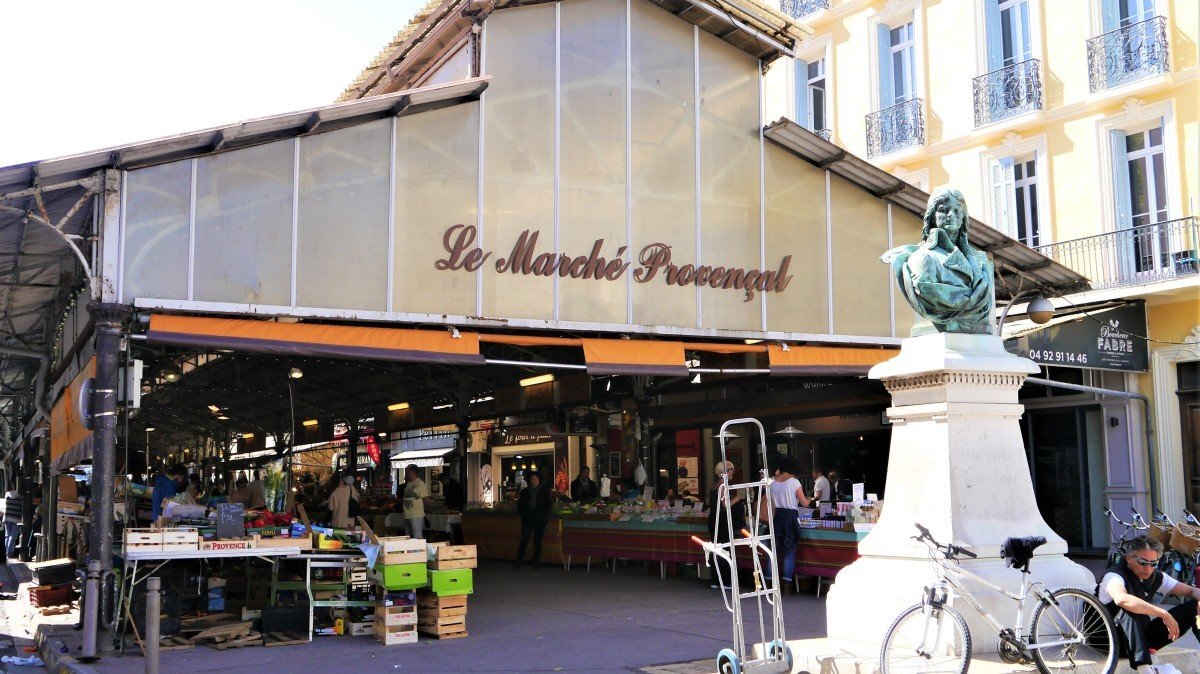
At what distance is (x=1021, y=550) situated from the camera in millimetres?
7594

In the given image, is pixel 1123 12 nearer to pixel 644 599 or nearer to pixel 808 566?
pixel 808 566

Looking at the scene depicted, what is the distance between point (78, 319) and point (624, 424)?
1090 centimetres

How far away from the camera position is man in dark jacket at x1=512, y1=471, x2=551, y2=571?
64.1 ft

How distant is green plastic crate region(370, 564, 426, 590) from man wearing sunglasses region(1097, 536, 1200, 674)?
6.79 metres

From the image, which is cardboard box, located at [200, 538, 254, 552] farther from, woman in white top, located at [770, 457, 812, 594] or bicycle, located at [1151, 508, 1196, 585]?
bicycle, located at [1151, 508, 1196, 585]

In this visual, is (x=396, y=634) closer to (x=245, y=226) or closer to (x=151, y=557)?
(x=151, y=557)

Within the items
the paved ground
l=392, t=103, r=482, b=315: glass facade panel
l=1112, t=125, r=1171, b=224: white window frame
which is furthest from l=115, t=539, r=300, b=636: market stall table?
l=1112, t=125, r=1171, b=224: white window frame

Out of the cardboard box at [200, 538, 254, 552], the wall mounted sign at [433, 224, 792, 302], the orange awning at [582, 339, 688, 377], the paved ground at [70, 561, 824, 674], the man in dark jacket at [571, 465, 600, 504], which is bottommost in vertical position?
the paved ground at [70, 561, 824, 674]

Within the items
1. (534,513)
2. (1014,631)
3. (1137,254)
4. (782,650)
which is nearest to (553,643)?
(782,650)

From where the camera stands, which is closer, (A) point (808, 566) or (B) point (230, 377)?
(A) point (808, 566)

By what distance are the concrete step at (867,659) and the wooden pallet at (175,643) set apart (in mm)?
6276

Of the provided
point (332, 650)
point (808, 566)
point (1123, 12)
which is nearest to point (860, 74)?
point (1123, 12)

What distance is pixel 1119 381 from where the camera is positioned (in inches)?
779

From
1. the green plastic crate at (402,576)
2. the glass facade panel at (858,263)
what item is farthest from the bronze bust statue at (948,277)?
the glass facade panel at (858,263)
